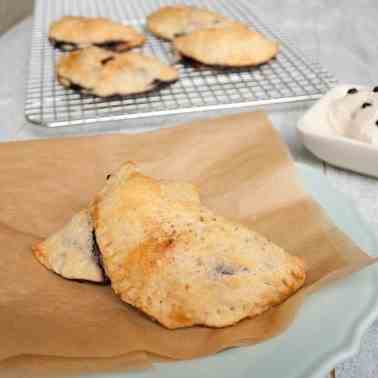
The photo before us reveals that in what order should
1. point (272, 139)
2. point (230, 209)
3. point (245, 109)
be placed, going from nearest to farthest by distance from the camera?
point (230, 209)
point (272, 139)
point (245, 109)

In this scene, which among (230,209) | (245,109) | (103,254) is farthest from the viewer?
(245,109)

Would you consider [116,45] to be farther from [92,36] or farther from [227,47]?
[227,47]

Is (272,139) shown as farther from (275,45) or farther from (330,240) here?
(275,45)

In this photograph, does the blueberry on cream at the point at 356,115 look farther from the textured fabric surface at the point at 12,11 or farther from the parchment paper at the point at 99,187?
the textured fabric surface at the point at 12,11

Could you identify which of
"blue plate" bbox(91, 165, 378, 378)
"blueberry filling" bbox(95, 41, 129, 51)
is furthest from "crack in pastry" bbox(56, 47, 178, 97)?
"blue plate" bbox(91, 165, 378, 378)

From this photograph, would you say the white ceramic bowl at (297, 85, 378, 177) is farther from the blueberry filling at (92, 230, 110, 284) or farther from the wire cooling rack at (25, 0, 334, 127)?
the blueberry filling at (92, 230, 110, 284)

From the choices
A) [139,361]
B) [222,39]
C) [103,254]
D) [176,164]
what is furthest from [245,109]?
[139,361]

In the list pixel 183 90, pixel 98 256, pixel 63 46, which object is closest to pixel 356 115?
pixel 183 90

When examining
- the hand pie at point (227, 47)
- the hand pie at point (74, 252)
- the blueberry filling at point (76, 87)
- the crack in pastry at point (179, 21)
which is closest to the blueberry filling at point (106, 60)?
the blueberry filling at point (76, 87)
